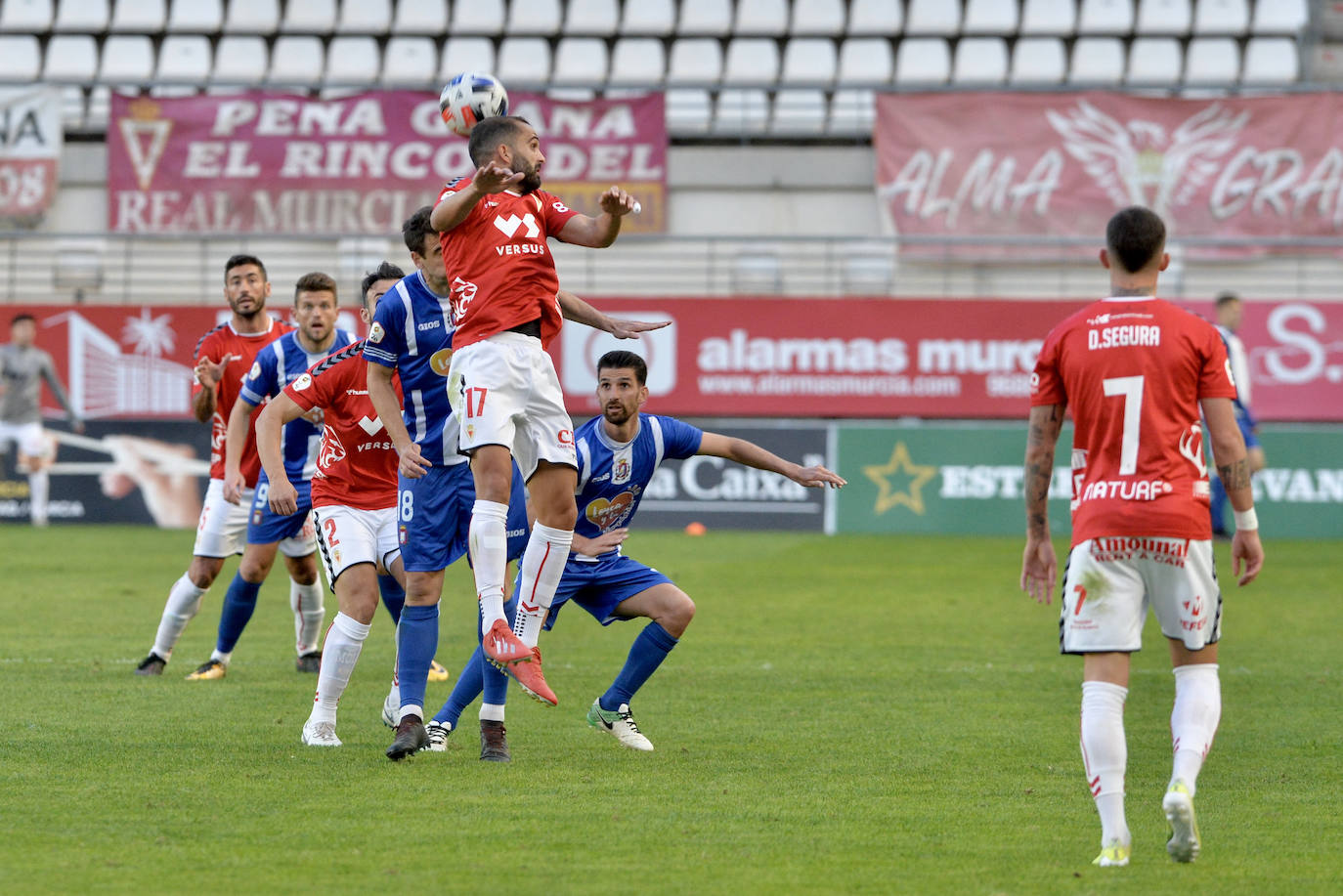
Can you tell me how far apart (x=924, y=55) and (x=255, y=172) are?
35.4 feet

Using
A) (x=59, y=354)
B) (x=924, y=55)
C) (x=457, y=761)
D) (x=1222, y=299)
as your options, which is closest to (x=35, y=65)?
(x=59, y=354)

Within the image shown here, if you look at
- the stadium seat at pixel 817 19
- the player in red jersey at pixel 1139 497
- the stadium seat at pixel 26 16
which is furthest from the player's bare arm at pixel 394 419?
the stadium seat at pixel 26 16

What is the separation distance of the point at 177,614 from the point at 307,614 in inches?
28.6

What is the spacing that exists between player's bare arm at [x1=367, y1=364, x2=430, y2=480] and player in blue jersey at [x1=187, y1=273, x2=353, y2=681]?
157cm

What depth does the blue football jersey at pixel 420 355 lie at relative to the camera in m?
6.28

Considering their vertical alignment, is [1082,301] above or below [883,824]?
above

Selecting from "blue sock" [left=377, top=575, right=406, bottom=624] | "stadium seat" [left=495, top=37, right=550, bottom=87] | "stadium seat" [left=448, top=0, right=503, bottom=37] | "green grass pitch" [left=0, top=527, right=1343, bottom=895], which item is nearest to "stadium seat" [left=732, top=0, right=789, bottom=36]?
"stadium seat" [left=495, top=37, right=550, bottom=87]

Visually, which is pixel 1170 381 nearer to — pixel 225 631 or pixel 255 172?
pixel 225 631

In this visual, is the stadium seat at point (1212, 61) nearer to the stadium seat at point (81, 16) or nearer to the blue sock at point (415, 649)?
the stadium seat at point (81, 16)

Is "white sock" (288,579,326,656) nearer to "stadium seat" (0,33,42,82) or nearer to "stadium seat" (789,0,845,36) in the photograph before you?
"stadium seat" (789,0,845,36)

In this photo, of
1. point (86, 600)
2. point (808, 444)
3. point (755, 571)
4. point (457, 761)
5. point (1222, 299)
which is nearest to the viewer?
point (457, 761)

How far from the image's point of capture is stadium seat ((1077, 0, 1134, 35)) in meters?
26.2

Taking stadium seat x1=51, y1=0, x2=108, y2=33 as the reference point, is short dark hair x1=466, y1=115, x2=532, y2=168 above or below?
below

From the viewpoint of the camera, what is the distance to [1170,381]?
4.65m
